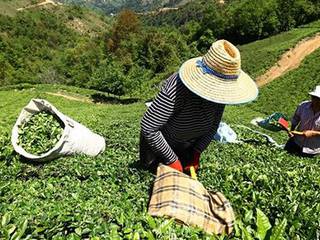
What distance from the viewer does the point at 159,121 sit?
4148 millimetres

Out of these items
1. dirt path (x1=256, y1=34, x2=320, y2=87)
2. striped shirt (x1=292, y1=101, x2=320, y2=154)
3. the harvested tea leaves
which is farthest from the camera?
dirt path (x1=256, y1=34, x2=320, y2=87)

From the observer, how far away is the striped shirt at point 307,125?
25.2ft

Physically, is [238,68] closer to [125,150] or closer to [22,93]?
[125,150]

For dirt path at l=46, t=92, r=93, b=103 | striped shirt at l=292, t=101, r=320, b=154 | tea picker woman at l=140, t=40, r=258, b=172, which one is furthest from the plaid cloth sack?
dirt path at l=46, t=92, r=93, b=103

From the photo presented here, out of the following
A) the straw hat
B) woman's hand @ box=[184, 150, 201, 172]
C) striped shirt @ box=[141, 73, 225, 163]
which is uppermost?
the straw hat

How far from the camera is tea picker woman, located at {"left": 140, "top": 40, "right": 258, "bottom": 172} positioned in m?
3.98

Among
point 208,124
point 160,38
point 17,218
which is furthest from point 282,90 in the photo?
point 160,38

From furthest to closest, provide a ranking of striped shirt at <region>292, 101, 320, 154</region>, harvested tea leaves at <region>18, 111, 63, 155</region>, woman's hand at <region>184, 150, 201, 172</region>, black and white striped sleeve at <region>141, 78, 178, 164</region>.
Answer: striped shirt at <region>292, 101, 320, 154</region> < harvested tea leaves at <region>18, 111, 63, 155</region> < woman's hand at <region>184, 150, 201, 172</region> < black and white striped sleeve at <region>141, 78, 178, 164</region>

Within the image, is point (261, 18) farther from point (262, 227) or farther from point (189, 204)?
point (262, 227)

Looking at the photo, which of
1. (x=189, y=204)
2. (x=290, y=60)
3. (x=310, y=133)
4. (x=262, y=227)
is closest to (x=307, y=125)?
(x=310, y=133)

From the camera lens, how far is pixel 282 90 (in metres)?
26.1

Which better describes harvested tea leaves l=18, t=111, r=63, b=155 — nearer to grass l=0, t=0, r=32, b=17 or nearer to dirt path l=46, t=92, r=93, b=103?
dirt path l=46, t=92, r=93, b=103

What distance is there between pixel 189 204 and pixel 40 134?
3458 mm

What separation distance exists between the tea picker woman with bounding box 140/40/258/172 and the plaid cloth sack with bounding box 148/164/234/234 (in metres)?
0.44
